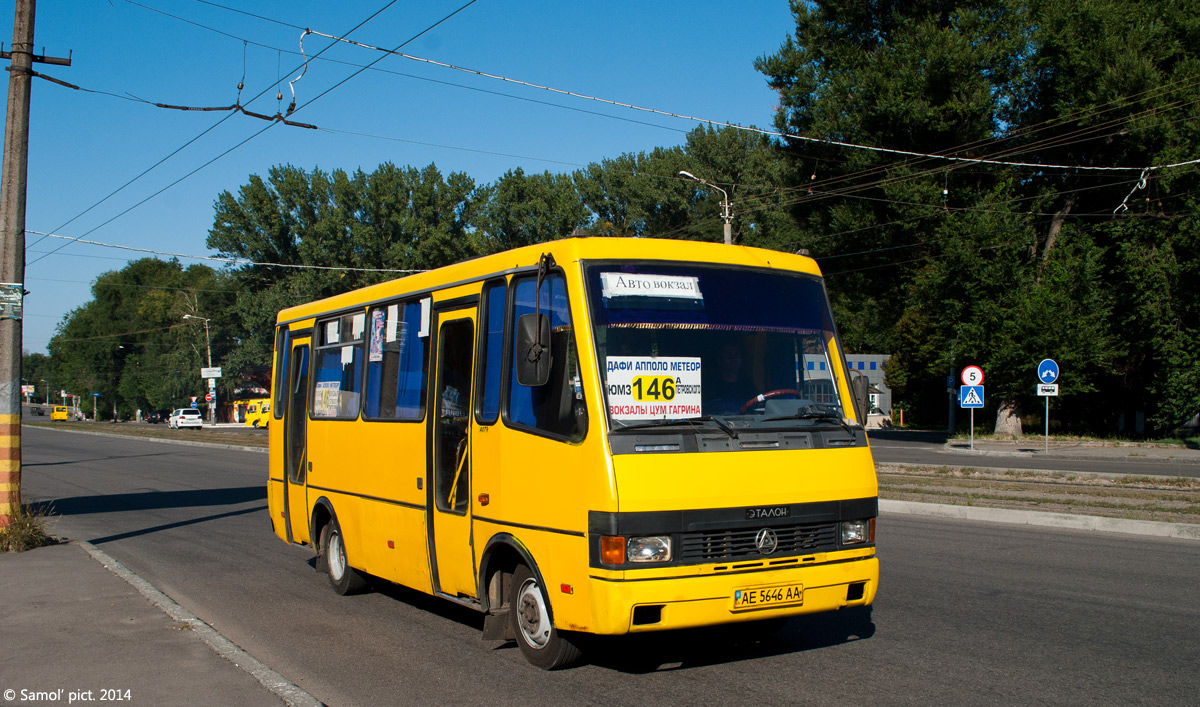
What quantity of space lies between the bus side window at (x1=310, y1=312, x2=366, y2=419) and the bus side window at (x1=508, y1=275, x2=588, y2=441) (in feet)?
10.1

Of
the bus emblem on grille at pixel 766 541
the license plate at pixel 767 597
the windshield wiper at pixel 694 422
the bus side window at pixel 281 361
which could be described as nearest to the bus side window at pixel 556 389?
the windshield wiper at pixel 694 422

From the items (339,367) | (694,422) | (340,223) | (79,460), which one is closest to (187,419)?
(340,223)

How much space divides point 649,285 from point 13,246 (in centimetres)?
973

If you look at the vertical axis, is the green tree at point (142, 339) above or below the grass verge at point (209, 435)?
above

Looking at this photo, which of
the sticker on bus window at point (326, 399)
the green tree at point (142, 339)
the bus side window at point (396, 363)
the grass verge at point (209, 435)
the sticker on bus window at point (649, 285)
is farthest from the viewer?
the green tree at point (142, 339)

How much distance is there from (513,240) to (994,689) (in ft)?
212

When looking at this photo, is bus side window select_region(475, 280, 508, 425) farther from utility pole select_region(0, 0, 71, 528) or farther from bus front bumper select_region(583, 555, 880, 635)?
utility pole select_region(0, 0, 71, 528)

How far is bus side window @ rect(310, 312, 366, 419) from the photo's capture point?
912 centimetres

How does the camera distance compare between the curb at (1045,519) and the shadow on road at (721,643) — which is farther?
the curb at (1045,519)

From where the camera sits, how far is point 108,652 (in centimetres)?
688

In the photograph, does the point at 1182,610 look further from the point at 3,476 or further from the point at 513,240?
the point at 513,240

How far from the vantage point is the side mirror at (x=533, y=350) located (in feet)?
19.1

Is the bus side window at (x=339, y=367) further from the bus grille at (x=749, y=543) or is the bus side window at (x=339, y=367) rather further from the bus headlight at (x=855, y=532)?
the bus headlight at (x=855, y=532)

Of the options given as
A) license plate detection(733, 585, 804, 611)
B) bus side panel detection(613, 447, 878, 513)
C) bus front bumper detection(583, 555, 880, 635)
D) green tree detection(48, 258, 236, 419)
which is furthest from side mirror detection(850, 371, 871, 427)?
green tree detection(48, 258, 236, 419)
